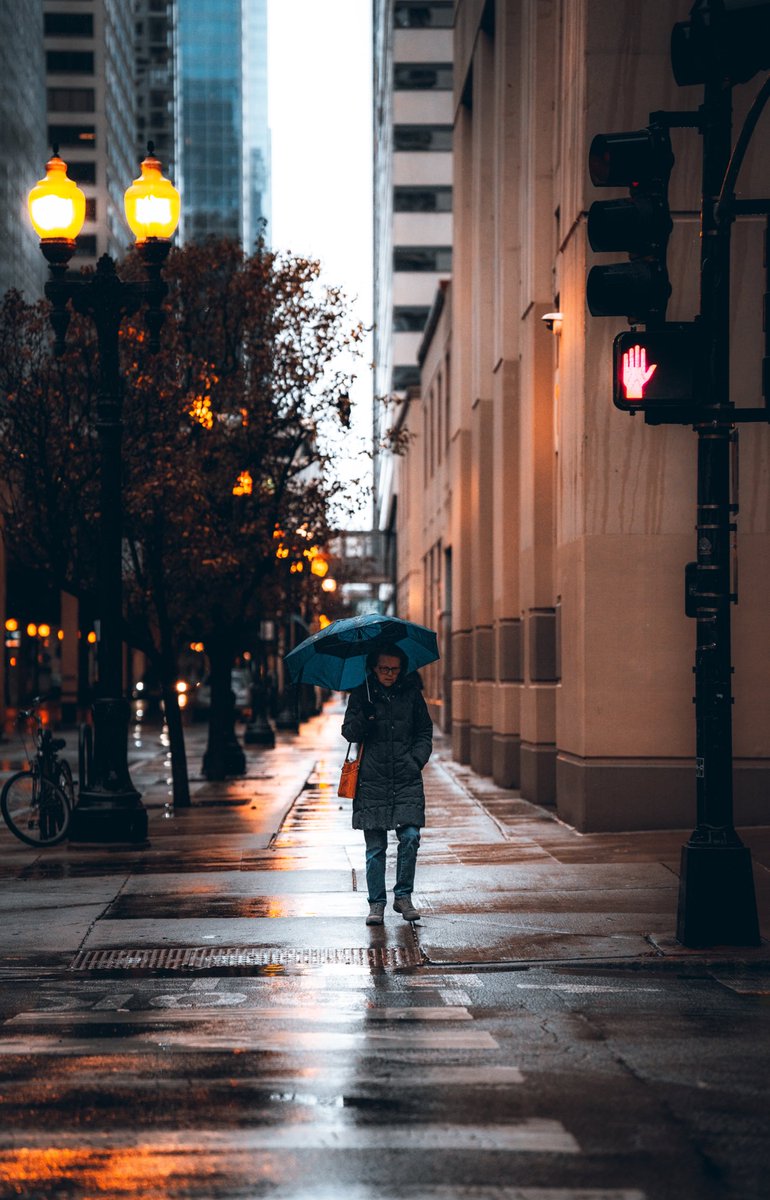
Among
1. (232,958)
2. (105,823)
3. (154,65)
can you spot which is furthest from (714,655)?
(154,65)

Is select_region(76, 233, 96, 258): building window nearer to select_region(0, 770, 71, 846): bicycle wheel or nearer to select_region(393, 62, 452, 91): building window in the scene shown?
select_region(393, 62, 452, 91): building window

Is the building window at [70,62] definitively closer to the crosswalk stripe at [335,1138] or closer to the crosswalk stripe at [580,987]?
the crosswalk stripe at [580,987]

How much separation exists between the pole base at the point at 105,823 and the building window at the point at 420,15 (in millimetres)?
79288

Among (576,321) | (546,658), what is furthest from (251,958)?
(546,658)

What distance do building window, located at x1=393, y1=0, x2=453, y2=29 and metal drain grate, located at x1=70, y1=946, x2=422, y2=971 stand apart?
3333 inches

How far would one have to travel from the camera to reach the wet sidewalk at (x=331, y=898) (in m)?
9.82

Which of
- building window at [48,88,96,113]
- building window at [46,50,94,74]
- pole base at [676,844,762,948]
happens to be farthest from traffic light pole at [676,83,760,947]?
building window at [46,50,94,74]

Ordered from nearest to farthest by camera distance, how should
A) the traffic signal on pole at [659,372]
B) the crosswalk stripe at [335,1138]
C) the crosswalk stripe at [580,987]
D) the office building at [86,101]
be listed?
the crosswalk stripe at [335,1138], the crosswalk stripe at [580,987], the traffic signal on pole at [659,372], the office building at [86,101]

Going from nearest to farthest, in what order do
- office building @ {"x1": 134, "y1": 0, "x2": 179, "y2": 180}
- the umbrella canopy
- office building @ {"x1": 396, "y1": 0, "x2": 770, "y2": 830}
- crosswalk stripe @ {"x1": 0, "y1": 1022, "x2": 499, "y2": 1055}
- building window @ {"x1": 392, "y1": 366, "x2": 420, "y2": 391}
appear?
crosswalk stripe @ {"x1": 0, "y1": 1022, "x2": 499, "y2": 1055}, the umbrella canopy, office building @ {"x1": 396, "y1": 0, "x2": 770, "y2": 830}, building window @ {"x1": 392, "y1": 366, "x2": 420, "y2": 391}, office building @ {"x1": 134, "y1": 0, "x2": 179, "y2": 180}

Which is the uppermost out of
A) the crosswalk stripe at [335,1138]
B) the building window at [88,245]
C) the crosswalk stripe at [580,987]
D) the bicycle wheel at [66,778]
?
the building window at [88,245]

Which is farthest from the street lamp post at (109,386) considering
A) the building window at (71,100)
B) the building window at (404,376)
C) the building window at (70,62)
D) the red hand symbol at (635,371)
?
the building window at (70,62)

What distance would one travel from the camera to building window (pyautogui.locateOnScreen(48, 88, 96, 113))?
102938mm

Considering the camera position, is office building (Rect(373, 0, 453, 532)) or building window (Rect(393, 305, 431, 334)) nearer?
office building (Rect(373, 0, 453, 532))

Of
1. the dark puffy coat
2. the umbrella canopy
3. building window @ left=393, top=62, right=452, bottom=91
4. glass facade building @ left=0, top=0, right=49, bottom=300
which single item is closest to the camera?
the dark puffy coat
